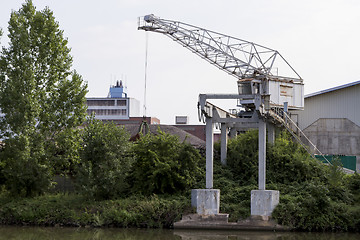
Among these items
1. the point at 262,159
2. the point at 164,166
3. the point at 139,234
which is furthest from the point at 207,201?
the point at 139,234

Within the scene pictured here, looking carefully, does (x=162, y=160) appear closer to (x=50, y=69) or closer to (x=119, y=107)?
(x=50, y=69)

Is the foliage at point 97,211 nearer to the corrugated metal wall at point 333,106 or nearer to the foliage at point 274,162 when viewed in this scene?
the foliage at point 274,162

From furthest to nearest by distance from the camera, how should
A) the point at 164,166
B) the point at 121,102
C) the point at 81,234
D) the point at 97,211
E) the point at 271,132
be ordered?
the point at 121,102 < the point at 271,132 < the point at 164,166 < the point at 97,211 < the point at 81,234

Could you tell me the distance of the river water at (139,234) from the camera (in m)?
21.9

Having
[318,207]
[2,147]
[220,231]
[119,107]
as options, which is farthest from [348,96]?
[119,107]

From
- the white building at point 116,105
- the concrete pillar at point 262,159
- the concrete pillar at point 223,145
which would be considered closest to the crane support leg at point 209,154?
the concrete pillar at point 262,159

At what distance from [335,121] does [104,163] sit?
2053 cm

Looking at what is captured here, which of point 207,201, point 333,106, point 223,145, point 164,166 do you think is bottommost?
point 207,201

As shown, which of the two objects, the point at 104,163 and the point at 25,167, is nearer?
the point at 104,163

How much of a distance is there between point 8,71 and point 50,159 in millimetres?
5308

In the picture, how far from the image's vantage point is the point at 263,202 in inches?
968

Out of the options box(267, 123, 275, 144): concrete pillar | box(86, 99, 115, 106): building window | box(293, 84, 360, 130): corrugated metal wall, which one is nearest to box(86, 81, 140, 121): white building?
box(86, 99, 115, 106): building window

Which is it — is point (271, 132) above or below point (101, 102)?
below

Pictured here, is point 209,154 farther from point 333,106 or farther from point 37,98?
point 333,106
